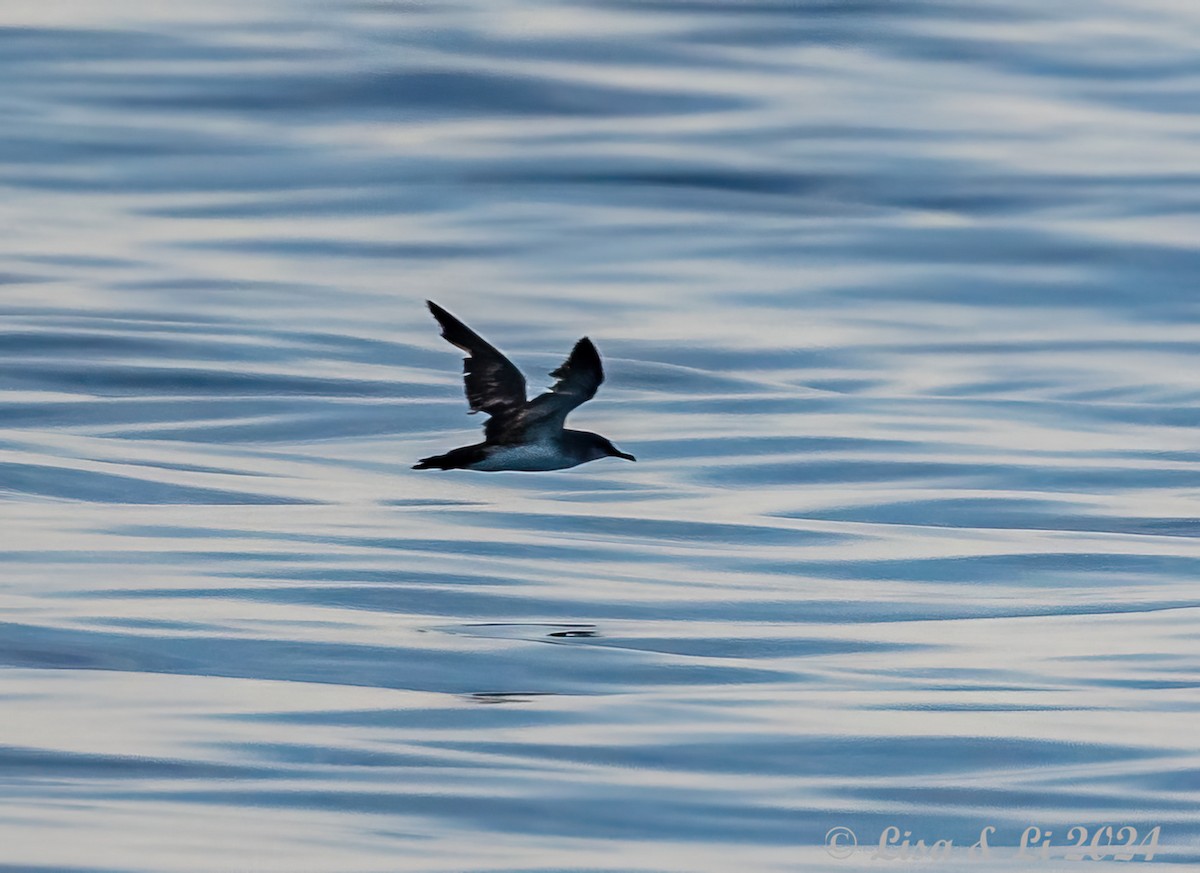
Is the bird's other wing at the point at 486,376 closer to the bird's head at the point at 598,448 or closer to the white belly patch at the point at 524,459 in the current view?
the white belly patch at the point at 524,459

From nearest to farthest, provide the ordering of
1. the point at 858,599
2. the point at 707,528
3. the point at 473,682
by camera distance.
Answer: the point at 473,682
the point at 858,599
the point at 707,528

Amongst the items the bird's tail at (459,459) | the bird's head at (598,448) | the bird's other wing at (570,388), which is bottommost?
the bird's head at (598,448)

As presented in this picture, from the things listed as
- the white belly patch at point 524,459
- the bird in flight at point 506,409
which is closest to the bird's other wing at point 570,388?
the bird in flight at point 506,409

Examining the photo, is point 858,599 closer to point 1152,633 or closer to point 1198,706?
point 1152,633

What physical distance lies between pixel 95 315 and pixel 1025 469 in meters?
8.24

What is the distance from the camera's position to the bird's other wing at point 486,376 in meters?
10.1

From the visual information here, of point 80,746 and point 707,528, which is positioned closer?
point 80,746

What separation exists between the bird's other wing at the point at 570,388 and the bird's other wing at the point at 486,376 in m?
0.08

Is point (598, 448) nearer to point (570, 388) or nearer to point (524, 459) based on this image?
point (524, 459)

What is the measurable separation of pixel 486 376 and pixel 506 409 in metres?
0.20

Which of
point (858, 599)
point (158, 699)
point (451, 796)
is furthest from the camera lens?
point (858, 599)

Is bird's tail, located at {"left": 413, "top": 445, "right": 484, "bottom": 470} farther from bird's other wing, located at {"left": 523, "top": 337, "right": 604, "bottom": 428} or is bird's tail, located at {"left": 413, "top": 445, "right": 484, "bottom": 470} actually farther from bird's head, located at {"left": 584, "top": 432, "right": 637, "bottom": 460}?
bird's head, located at {"left": 584, "top": 432, "right": 637, "bottom": 460}

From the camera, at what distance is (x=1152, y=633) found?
37.7 feet

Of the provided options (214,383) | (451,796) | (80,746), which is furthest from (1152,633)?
(214,383)
